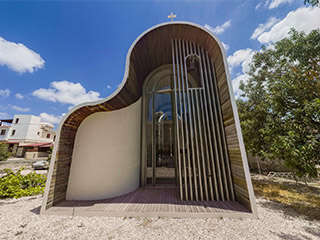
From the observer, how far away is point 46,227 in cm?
254

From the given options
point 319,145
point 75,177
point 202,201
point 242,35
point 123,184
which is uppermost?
point 242,35

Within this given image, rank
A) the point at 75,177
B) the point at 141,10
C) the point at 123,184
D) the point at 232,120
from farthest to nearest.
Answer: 1. the point at 141,10
2. the point at 123,184
3. the point at 75,177
4. the point at 232,120

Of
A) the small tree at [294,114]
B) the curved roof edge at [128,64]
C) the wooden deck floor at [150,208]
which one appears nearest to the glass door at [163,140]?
the wooden deck floor at [150,208]

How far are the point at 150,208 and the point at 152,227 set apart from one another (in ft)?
2.00

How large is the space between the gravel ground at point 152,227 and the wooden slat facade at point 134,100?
0.46 meters

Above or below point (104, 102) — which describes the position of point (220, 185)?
below

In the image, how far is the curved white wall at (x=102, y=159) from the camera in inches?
146

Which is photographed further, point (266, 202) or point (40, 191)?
point (40, 191)

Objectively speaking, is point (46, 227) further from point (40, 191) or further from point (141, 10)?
point (141, 10)

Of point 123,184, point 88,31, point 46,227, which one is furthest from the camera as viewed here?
point 88,31

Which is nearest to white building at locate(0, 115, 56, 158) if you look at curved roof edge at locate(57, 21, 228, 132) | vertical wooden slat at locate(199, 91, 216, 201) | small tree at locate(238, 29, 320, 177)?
curved roof edge at locate(57, 21, 228, 132)

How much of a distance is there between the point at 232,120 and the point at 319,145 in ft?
10.2

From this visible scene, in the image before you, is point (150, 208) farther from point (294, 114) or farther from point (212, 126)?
point (294, 114)

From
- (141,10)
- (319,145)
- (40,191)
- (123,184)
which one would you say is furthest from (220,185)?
(141,10)
